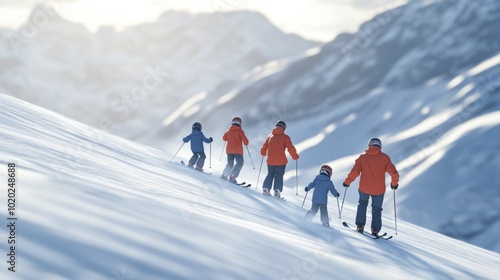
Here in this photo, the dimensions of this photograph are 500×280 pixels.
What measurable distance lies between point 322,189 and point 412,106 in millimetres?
56302

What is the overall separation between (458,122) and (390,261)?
4508cm

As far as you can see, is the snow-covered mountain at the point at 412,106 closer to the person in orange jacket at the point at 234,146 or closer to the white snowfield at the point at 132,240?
the person in orange jacket at the point at 234,146

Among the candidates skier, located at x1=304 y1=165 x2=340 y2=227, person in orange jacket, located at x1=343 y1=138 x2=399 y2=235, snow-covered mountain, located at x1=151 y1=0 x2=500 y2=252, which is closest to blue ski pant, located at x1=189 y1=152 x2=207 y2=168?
skier, located at x1=304 y1=165 x2=340 y2=227

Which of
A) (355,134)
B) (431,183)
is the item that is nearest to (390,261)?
(431,183)

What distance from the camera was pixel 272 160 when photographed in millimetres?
13164

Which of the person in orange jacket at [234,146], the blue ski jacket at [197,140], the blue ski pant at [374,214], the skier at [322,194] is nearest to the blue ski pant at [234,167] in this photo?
the person in orange jacket at [234,146]

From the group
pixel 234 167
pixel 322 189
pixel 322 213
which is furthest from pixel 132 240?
pixel 234 167

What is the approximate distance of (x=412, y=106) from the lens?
63.8 metres

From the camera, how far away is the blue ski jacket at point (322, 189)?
1055cm

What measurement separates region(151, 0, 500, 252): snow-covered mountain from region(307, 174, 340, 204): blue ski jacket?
2793cm

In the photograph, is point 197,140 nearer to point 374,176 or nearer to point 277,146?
point 277,146

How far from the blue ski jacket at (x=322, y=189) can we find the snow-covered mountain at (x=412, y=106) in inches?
1100

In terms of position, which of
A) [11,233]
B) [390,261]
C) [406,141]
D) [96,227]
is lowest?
[11,233]

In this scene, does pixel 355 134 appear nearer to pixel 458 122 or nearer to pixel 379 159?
pixel 458 122
